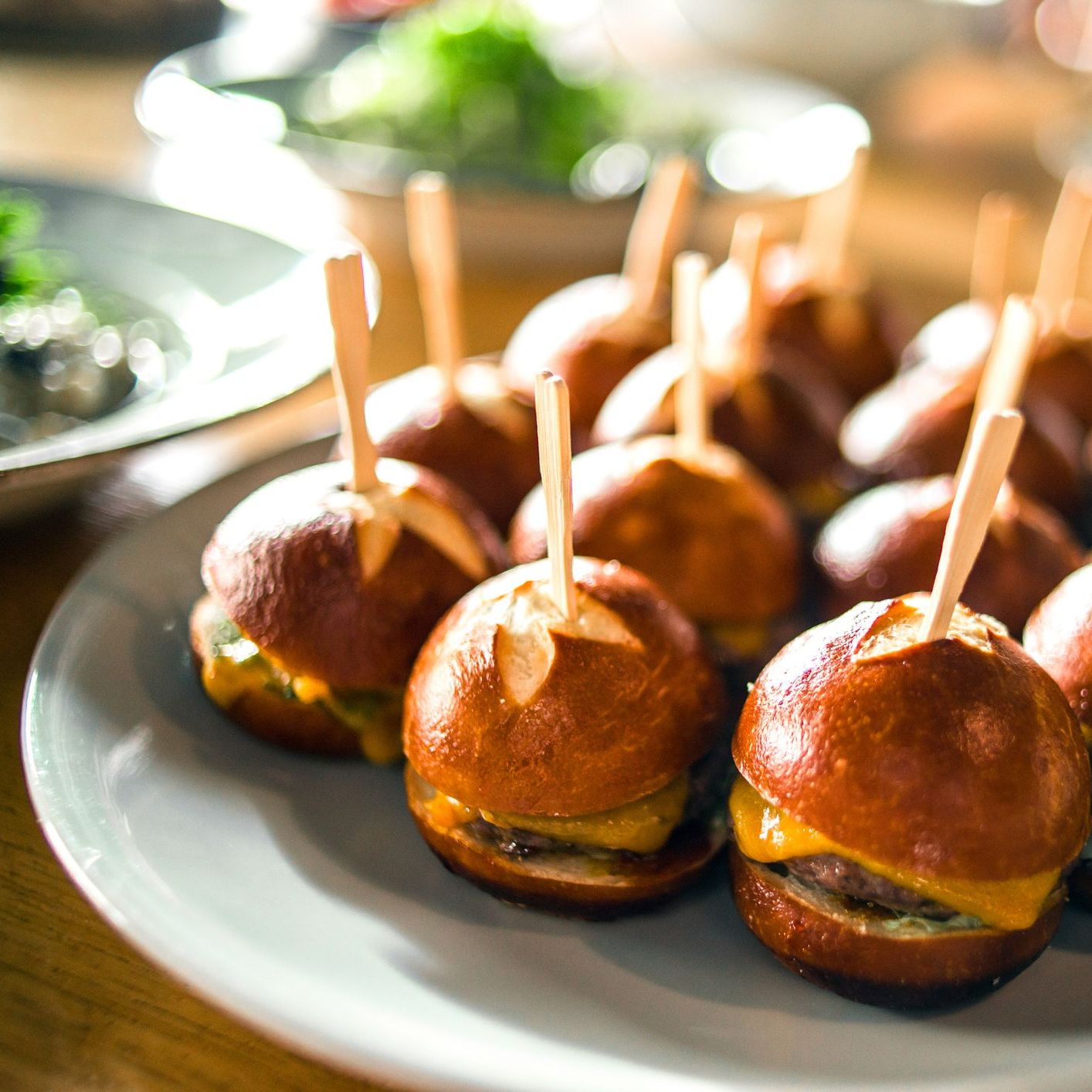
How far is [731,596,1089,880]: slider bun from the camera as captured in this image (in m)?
1.05

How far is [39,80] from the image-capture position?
434 cm

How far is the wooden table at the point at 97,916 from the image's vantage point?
105 cm

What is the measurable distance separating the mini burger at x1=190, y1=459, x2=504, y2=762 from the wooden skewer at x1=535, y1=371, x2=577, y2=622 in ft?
0.74

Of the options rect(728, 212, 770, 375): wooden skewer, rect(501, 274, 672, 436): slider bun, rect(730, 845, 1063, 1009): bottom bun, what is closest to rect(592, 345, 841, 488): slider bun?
rect(728, 212, 770, 375): wooden skewer

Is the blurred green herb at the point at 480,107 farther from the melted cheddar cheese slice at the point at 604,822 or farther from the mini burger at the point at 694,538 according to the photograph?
the melted cheddar cheese slice at the point at 604,822

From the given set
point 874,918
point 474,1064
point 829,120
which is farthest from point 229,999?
point 829,120

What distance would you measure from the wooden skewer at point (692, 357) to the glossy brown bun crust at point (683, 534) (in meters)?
0.06

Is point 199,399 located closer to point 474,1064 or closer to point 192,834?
point 192,834

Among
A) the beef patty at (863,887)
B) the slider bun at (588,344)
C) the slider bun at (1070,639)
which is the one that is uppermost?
the slider bun at (1070,639)

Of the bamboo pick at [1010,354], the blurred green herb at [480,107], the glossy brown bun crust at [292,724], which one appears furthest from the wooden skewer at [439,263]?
the blurred green herb at [480,107]

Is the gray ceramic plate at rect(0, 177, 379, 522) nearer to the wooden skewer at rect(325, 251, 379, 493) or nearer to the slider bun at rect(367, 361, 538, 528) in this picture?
the slider bun at rect(367, 361, 538, 528)

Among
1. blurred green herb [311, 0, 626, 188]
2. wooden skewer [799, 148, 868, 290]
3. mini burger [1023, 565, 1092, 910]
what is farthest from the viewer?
blurred green herb [311, 0, 626, 188]

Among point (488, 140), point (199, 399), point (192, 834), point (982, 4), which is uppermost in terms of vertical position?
point (199, 399)

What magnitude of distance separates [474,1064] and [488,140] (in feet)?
8.86
